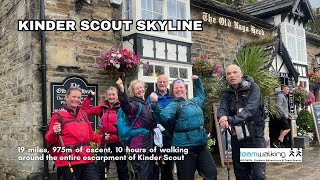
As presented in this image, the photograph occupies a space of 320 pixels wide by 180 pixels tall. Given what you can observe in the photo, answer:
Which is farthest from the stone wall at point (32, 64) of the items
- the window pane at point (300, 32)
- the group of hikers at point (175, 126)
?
the window pane at point (300, 32)

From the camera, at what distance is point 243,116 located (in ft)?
12.6

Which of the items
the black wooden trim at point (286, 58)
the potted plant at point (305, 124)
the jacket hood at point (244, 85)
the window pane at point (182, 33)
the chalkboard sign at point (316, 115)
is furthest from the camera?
the black wooden trim at point (286, 58)

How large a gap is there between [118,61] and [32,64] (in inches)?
63.3

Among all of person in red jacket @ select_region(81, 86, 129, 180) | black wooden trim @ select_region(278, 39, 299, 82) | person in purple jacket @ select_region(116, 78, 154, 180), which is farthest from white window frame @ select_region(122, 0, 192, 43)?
black wooden trim @ select_region(278, 39, 299, 82)

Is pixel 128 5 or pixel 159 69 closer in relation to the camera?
pixel 128 5

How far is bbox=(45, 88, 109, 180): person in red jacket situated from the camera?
12.8 feet

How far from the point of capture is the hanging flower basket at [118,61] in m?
6.63

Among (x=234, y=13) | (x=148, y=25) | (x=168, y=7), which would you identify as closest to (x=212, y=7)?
(x=234, y=13)

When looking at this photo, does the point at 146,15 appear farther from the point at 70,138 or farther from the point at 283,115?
the point at 70,138

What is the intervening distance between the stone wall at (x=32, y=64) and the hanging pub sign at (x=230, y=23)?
335 cm

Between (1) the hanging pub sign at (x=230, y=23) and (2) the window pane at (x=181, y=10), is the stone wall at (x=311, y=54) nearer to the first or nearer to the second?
(1) the hanging pub sign at (x=230, y=23)

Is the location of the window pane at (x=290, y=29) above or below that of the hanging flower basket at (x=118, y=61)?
above

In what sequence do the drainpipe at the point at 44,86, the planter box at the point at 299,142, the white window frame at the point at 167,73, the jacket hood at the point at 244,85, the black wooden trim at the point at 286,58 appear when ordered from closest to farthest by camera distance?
the jacket hood at the point at 244,85 → the drainpipe at the point at 44,86 → the white window frame at the point at 167,73 → the planter box at the point at 299,142 → the black wooden trim at the point at 286,58

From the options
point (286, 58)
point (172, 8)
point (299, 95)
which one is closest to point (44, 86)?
point (172, 8)
